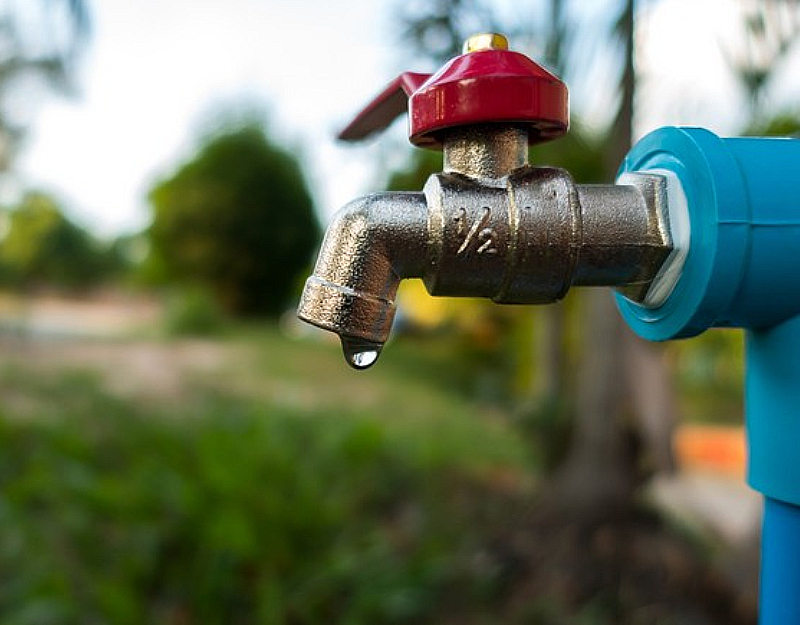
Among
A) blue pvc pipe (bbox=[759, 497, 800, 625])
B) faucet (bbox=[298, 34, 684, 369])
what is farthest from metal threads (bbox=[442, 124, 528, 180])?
blue pvc pipe (bbox=[759, 497, 800, 625])

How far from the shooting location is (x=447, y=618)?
2148 mm

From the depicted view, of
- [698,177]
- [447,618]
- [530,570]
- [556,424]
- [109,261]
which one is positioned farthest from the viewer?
[109,261]

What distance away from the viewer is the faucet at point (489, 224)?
44cm

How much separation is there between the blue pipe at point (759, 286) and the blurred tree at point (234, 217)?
7.33m

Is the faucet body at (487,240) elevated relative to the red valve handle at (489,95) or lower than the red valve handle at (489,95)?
lower

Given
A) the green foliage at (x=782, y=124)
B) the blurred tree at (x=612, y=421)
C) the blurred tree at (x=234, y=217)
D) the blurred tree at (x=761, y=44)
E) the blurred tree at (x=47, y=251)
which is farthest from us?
the blurred tree at (x=234, y=217)

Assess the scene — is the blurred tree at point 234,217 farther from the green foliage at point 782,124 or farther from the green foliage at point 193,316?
the green foliage at point 782,124

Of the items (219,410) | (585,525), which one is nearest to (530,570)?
(585,525)

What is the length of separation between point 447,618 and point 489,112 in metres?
1.95

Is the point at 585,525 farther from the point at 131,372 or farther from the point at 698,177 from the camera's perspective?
the point at 131,372

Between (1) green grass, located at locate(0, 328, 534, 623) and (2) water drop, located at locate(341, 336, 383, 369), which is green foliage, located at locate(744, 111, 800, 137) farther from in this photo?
(2) water drop, located at locate(341, 336, 383, 369)

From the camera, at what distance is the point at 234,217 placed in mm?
7594

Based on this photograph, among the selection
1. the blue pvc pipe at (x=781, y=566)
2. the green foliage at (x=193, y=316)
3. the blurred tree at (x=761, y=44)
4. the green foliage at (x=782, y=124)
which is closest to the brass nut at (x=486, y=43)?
the blue pvc pipe at (x=781, y=566)

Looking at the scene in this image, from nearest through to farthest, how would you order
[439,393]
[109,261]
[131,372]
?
[131,372] < [439,393] < [109,261]
